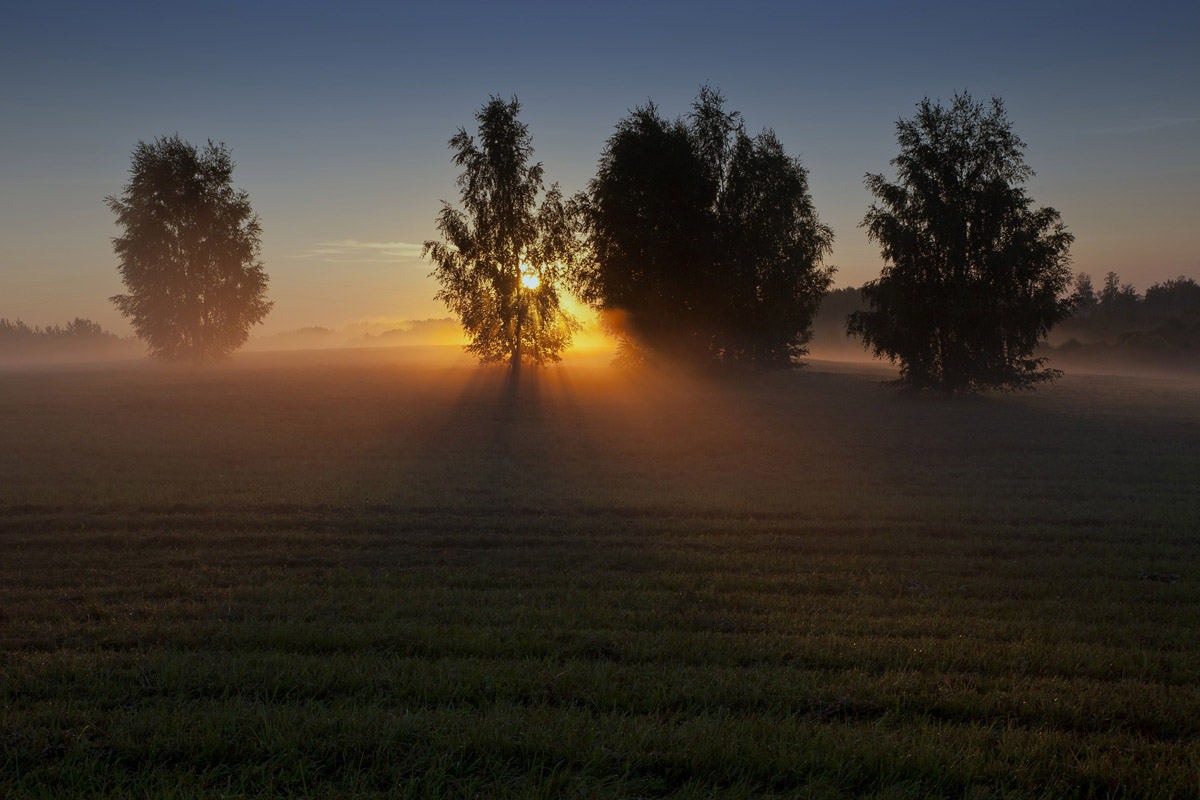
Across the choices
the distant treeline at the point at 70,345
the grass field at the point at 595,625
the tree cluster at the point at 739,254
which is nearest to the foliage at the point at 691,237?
the tree cluster at the point at 739,254

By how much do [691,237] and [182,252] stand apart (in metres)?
35.3

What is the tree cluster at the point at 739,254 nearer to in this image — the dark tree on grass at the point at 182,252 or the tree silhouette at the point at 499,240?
the tree silhouette at the point at 499,240

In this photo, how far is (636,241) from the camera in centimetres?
4062

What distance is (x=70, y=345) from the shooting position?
112 m

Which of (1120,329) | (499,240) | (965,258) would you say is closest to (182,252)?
(499,240)

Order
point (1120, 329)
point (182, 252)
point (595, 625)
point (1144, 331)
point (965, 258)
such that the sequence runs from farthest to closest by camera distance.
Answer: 1. point (1120, 329)
2. point (1144, 331)
3. point (182, 252)
4. point (965, 258)
5. point (595, 625)

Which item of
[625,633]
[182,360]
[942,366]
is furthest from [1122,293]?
[625,633]

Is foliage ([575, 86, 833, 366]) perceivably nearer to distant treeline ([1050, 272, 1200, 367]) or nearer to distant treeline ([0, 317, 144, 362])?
distant treeline ([1050, 272, 1200, 367])

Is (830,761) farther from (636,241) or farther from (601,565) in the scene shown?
(636,241)

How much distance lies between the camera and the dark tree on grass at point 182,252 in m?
49.9

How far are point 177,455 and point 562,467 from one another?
35.1 feet

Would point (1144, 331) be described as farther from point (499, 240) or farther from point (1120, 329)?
point (499, 240)

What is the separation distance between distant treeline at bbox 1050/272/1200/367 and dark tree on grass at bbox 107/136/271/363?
5975 cm

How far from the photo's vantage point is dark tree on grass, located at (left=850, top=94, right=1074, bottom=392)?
36.2 m
